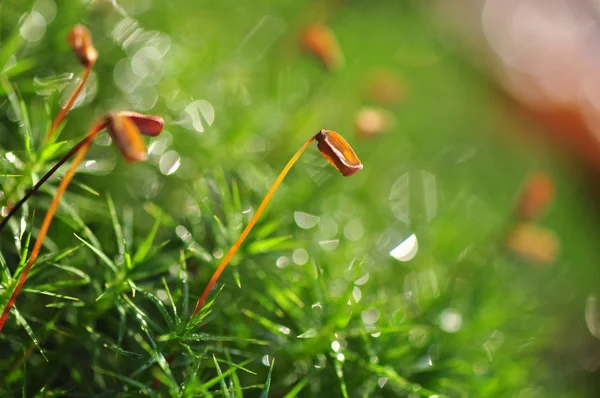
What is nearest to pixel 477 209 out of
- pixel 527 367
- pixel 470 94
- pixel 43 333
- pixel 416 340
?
pixel 527 367

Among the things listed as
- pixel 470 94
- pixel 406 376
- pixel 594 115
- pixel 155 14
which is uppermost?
pixel 155 14

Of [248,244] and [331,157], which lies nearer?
[331,157]

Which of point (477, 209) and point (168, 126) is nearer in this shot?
point (168, 126)

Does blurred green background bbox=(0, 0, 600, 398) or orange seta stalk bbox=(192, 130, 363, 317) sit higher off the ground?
orange seta stalk bbox=(192, 130, 363, 317)

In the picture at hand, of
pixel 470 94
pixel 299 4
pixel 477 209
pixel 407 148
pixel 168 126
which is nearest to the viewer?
pixel 168 126

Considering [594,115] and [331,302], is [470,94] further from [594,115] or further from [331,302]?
[331,302]

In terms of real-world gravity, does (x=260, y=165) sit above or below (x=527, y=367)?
above

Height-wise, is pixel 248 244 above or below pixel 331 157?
below

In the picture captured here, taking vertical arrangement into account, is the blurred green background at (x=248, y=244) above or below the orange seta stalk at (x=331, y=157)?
below
